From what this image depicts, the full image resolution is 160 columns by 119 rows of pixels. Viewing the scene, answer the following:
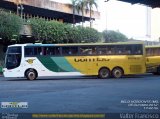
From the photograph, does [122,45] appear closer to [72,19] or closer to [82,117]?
[82,117]

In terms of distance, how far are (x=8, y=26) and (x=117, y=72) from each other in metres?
15.6

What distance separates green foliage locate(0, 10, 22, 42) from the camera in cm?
3831

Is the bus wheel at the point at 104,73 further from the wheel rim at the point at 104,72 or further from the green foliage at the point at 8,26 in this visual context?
the green foliage at the point at 8,26

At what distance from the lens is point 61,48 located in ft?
89.0

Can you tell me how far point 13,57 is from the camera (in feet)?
88.0

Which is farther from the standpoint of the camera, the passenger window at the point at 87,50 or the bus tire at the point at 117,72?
the passenger window at the point at 87,50

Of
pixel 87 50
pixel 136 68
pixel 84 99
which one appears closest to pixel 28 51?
pixel 87 50

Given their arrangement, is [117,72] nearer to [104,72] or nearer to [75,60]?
[104,72]

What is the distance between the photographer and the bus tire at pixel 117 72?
26969mm

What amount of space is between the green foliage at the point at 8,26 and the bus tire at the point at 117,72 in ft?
48.5

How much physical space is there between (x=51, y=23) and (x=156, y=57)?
16.7m

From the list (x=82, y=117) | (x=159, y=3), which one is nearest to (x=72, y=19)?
(x=159, y=3)

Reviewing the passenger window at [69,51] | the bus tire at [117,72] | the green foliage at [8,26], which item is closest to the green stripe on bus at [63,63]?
the passenger window at [69,51]

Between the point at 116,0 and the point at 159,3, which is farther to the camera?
the point at 159,3
